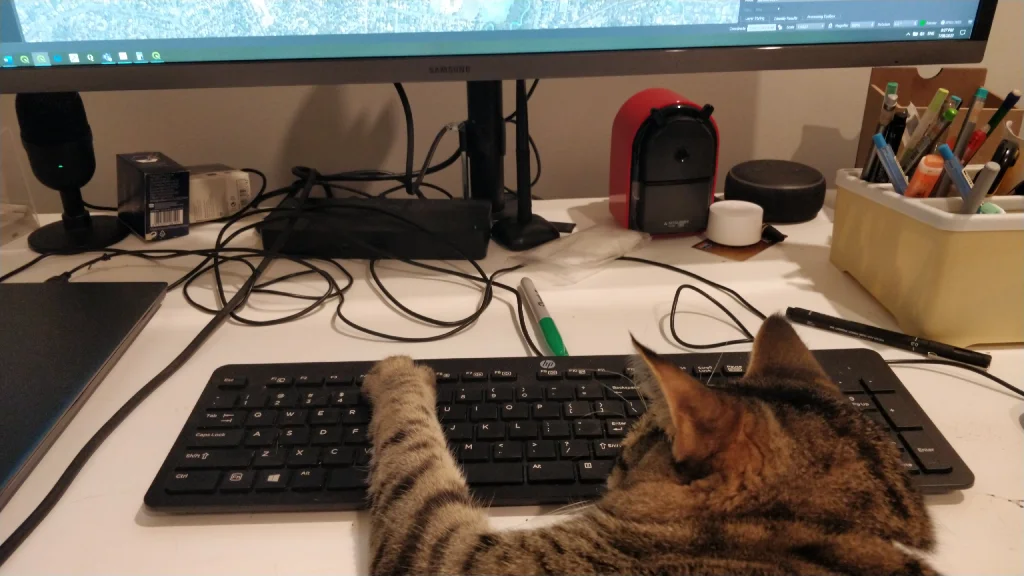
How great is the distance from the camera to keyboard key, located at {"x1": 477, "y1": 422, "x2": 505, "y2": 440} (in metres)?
0.43

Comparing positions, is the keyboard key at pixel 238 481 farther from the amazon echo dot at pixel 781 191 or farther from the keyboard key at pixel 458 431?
the amazon echo dot at pixel 781 191

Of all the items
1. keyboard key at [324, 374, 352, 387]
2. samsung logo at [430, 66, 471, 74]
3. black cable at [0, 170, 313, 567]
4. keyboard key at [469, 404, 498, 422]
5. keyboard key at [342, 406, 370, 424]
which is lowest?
black cable at [0, 170, 313, 567]

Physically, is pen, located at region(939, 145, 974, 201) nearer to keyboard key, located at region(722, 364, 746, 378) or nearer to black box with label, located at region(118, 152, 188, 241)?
keyboard key, located at region(722, 364, 746, 378)

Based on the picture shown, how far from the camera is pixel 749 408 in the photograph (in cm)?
34

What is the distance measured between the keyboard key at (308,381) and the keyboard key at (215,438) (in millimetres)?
56

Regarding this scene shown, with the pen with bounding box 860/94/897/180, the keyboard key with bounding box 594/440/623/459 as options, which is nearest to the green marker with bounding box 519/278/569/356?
the keyboard key with bounding box 594/440/623/459

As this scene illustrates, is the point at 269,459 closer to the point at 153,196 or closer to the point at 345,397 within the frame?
the point at 345,397

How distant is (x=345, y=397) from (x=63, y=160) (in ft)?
1.66

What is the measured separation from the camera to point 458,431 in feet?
1.43

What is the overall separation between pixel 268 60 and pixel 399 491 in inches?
16.5

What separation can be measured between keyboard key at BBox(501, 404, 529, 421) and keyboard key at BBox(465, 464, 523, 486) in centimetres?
4

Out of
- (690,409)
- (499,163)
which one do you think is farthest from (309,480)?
(499,163)

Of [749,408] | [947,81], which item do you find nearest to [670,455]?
[749,408]

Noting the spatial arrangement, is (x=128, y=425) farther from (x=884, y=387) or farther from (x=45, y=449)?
(x=884, y=387)
